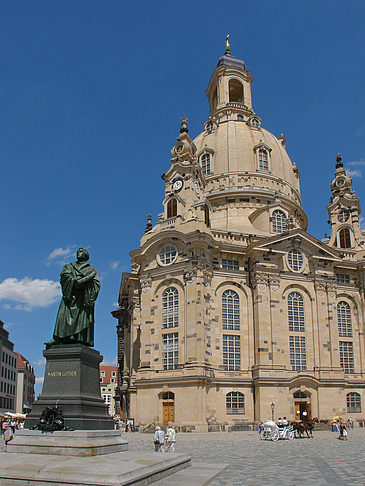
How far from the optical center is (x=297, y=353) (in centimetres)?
5159

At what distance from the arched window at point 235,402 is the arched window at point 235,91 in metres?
49.4

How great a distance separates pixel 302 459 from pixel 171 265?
100 ft

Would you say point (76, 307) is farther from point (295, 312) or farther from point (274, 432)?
point (295, 312)

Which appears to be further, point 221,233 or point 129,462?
point 221,233

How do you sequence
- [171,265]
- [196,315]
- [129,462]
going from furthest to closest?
1. [171,265]
2. [196,315]
3. [129,462]

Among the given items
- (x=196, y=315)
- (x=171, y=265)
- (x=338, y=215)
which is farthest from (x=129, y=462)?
(x=338, y=215)

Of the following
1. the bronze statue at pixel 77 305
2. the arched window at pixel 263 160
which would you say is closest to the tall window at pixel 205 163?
the arched window at pixel 263 160

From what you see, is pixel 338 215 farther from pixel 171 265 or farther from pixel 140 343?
pixel 140 343

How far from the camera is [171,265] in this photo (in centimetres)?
5078

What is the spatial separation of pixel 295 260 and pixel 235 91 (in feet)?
127

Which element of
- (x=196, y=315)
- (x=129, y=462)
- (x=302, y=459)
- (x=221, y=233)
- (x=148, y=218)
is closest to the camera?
(x=129, y=462)

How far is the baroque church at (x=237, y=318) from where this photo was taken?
1871 inches

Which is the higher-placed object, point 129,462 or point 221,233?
point 221,233

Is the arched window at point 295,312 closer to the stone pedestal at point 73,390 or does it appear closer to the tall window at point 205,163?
the tall window at point 205,163
